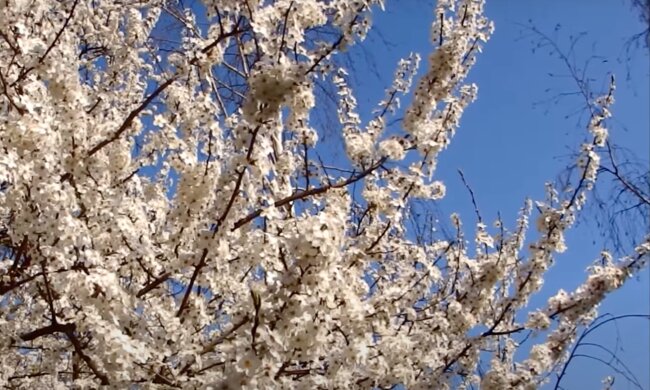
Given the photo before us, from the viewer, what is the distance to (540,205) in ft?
11.7

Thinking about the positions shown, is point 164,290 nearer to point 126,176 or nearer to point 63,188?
point 126,176

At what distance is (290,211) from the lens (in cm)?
357

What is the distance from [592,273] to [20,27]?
8.20 feet

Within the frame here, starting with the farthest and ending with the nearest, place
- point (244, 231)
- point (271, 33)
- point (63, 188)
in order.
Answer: point (244, 231) < point (271, 33) < point (63, 188)

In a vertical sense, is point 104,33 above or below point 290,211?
above

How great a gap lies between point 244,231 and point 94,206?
585 mm

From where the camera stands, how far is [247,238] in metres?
3.09

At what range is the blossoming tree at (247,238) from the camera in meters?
2.58

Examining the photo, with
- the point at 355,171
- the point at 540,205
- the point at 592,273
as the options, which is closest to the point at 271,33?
the point at 355,171

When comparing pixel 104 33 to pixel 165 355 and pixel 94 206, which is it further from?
pixel 165 355

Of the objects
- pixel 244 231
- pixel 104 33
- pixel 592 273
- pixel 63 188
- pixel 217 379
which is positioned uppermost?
pixel 104 33

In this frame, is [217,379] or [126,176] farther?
[126,176]

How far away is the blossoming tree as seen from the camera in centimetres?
258

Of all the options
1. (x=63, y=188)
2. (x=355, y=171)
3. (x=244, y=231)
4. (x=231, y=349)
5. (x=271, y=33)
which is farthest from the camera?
(x=355, y=171)
